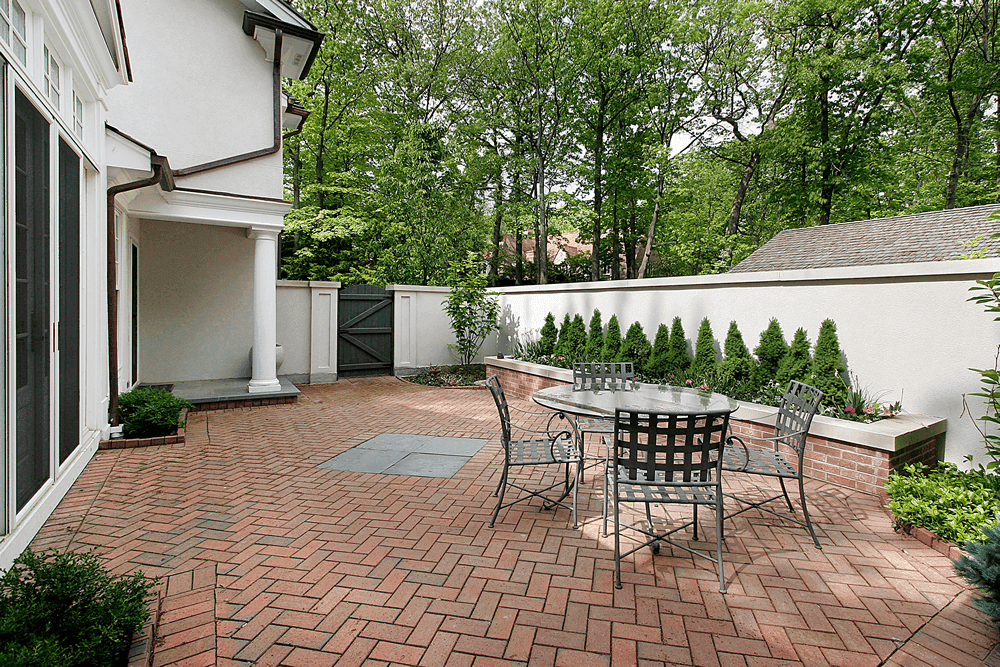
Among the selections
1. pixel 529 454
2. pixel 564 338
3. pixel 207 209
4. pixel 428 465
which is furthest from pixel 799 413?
pixel 207 209

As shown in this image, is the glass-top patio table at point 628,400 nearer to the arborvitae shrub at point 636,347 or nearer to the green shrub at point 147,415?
the arborvitae shrub at point 636,347

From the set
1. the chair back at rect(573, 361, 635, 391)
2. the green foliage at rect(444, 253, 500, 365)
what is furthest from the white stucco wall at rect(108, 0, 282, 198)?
the chair back at rect(573, 361, 635, 391)

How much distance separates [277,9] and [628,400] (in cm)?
841

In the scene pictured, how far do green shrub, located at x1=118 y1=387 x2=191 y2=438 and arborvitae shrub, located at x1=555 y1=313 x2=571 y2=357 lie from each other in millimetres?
5997

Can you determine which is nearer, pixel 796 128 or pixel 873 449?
pixel 873 449

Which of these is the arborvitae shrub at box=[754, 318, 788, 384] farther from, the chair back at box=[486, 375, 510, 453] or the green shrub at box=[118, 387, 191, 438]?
the green shrub at box=[118, 387, 191, 438]

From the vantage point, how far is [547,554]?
3123mm

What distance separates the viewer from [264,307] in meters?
7.90

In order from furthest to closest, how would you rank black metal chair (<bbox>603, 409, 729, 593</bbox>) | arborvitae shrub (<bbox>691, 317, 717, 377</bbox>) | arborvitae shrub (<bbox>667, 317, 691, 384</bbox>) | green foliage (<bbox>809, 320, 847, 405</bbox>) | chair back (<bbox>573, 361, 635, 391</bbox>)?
1. arborvitae shrub (<bbox>667, 317, 691, 384</bbox>)
2. arborvitae shrub (<bbox>691, 317, 717, 377</bbox>)
3. green foliage (<bbox>809, 320, 847, 405</bbox>)
4. chair back (<bbox>573, 361, 635, 391</bbox>)
5. black metal chair (<bbox>603, 409, 729, 593</bbox>)

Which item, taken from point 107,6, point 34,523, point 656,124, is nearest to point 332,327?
point 107,6

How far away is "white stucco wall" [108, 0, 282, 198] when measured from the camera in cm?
714

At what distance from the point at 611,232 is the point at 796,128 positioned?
7.62 meters

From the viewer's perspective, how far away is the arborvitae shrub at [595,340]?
8.55 meters

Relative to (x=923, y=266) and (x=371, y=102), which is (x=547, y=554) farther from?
(x=371, y=102)
